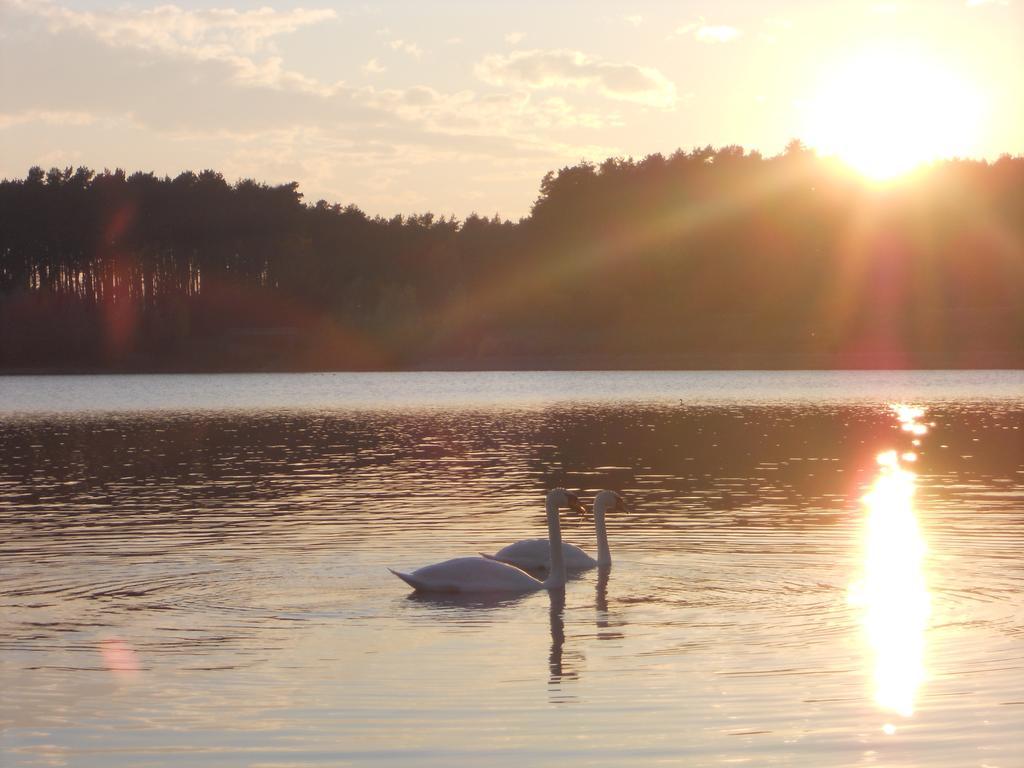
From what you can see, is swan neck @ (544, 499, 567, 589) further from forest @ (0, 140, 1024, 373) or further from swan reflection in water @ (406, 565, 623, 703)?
forest @ (0, 140, 1024, 373)

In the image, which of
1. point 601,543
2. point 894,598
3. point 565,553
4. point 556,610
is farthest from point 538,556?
point 894,598

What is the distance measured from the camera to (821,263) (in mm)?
122250

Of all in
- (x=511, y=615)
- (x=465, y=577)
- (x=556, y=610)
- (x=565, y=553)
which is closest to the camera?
(x=511, y=615)

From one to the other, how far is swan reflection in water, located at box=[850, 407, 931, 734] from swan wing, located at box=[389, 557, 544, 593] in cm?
394

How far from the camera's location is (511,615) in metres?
16.3

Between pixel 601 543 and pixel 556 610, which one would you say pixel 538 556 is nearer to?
pixel 601 543

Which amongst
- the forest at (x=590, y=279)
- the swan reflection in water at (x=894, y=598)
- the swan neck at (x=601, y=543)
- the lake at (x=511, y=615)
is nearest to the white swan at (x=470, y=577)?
the lake at (x=511, y=615)

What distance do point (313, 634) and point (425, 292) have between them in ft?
426

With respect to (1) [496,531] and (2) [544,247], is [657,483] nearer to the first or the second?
(1) [496,531]

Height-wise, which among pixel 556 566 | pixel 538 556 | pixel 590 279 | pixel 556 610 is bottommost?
pixel 556 610

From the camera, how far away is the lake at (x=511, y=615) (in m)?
11.2

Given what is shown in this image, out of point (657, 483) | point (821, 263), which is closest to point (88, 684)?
point (657, 483)

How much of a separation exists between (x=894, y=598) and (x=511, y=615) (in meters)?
4.29

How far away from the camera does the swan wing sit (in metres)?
17.3
